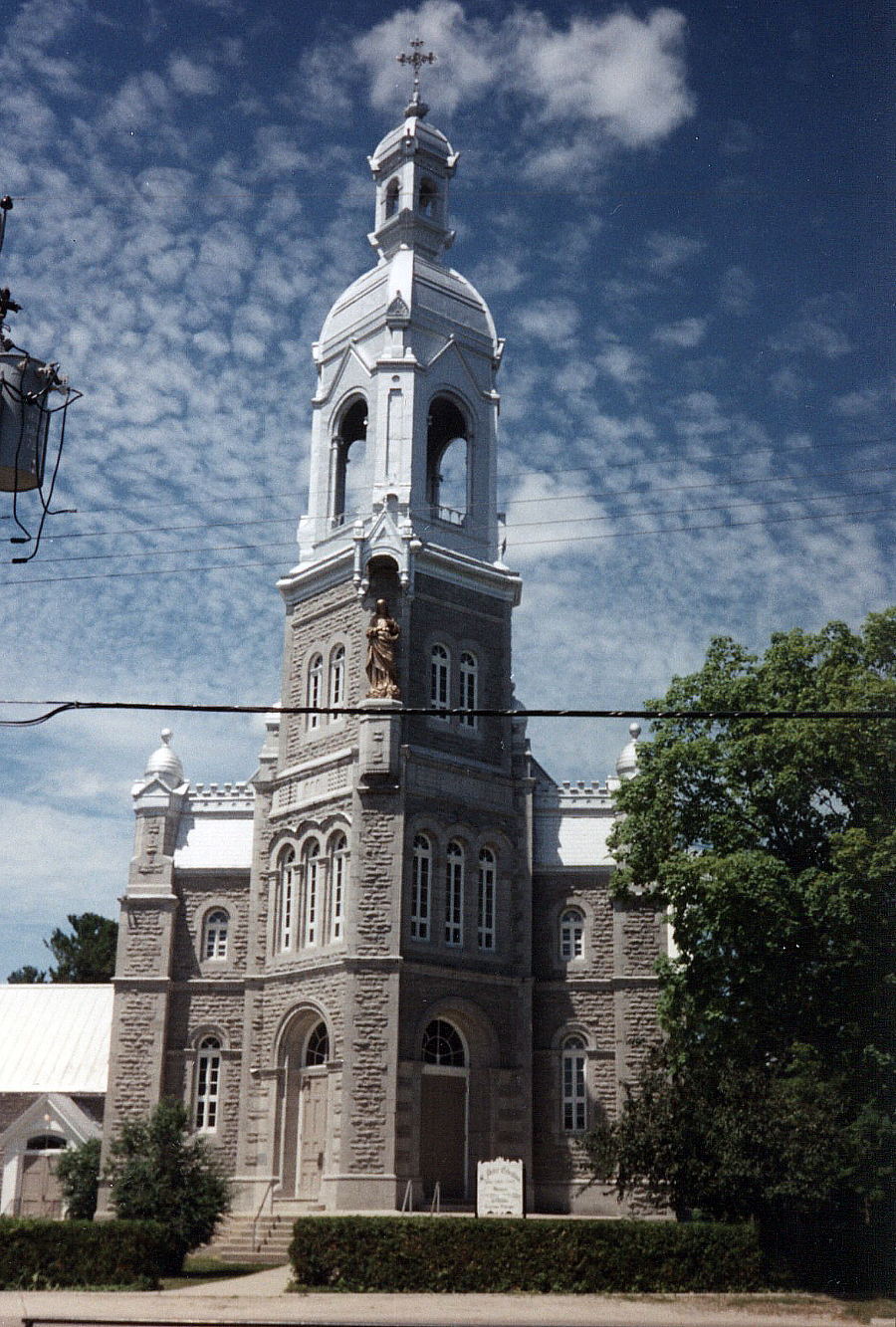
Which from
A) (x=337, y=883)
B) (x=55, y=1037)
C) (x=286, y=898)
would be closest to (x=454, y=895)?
(x=337, y=883)

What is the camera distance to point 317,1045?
38656mm

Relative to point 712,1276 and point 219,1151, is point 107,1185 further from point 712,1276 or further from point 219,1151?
point 712,1276

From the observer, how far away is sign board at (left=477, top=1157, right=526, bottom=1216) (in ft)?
101

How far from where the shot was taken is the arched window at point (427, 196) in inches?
1821

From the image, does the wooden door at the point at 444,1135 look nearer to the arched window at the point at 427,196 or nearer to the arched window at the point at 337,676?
the arched window at the point at 337,676

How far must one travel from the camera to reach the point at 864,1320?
2384 centimetres

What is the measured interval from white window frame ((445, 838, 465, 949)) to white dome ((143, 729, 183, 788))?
990cm

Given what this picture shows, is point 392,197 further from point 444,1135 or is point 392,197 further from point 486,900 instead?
point 444,1135

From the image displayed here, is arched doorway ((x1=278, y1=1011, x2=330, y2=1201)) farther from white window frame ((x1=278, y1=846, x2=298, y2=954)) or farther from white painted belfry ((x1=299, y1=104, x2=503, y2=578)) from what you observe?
white painted belfry ((x1=299, y1=104, x2=503, y2=578))

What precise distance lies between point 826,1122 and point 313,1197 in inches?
595

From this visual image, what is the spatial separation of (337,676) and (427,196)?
16.0 m

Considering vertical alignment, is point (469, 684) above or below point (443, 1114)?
above

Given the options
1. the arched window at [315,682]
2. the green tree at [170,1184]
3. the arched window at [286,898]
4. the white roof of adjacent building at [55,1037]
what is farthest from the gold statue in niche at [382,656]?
the white roof of adjacent building at [55,1037]

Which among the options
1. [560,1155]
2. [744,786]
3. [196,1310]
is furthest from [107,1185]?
[744,786]
